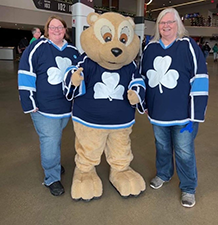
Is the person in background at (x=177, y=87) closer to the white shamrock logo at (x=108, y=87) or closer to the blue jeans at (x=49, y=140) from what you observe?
the white shamrock logo at (x=108, y=87)

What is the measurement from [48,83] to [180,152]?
3.63 ft

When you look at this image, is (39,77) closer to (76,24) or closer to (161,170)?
(161,170)

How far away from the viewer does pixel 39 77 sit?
1.70m

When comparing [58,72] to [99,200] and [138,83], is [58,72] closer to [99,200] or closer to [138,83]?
[138,83]

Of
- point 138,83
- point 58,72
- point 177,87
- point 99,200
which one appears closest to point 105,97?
point 138,83

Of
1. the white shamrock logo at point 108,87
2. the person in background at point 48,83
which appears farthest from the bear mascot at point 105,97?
the person in background at point 48,83

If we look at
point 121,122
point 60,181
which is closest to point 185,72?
point 121,122

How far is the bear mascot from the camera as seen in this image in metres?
1.61

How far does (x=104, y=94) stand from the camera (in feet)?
5.63

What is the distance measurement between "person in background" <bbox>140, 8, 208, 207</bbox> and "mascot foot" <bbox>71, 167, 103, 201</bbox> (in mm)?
659

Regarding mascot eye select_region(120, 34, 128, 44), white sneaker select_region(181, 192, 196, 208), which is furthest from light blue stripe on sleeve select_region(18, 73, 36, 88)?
white sneaker select_region(181, 192, 196, 208)

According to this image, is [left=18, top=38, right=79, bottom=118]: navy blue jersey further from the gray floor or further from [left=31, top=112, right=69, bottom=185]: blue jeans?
the gray floor

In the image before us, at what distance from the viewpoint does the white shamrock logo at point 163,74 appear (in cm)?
163

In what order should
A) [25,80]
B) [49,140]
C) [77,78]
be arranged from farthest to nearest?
[49,140] → [25,80] → [77,78]
